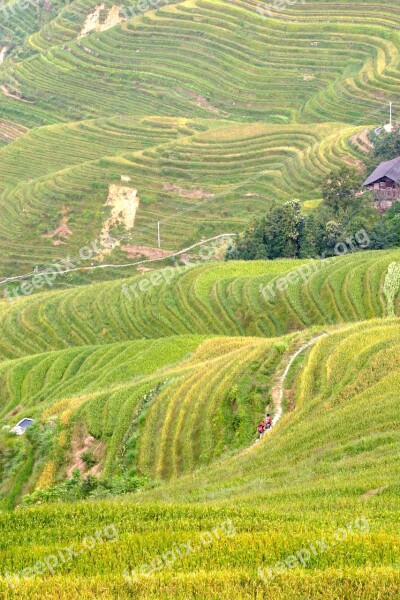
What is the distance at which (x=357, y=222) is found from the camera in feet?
95.6

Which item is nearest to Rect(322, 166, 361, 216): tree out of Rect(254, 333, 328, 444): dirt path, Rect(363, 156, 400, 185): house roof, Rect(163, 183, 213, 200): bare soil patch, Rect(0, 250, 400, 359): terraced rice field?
Rect(363, 156, 400, 185): house roof

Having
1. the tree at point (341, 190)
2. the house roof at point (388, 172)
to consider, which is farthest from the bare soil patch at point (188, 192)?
the tree at point (341, 190)

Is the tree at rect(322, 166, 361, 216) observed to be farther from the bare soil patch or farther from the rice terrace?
the bare soil patch

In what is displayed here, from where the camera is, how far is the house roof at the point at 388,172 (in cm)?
3450

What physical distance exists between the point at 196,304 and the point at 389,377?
13394mm

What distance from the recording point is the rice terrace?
7352mm

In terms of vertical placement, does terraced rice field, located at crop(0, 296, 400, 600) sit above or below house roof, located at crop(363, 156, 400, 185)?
above

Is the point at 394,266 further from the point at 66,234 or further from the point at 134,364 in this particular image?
the point at 66,234

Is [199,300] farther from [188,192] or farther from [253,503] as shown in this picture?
[188,192]

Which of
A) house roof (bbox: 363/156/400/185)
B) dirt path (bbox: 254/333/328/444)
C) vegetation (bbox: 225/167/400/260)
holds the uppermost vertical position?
dirt path (bbox: 254/333/328/444)

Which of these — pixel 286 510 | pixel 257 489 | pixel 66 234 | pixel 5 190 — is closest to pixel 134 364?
pixel 257 489

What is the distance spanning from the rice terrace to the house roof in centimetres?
8

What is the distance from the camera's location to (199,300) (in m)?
26.4

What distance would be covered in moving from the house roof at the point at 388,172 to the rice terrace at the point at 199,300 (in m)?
0.08
